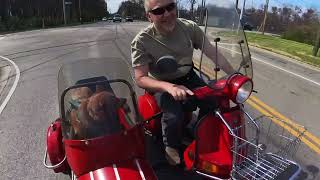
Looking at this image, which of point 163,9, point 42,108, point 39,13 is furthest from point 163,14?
point 39,13

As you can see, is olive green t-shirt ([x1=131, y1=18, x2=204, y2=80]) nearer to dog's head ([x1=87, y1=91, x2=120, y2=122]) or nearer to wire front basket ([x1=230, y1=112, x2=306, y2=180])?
dog's head ([x1=87, y1=91, x2=120, y2=122])

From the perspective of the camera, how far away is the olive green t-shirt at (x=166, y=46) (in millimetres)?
4391

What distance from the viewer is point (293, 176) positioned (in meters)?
3.66

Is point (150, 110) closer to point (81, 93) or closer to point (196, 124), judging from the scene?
point (196, 124)

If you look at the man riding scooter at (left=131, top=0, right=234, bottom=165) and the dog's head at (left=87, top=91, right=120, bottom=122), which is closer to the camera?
the dog's head at (left=87, top=91, right=120, bottom=122)

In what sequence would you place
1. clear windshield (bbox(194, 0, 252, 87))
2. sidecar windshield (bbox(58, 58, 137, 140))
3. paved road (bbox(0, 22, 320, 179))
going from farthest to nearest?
paved road (bbox(0, 22, 320, 179)), clear windshield (bbox(194, 0, 252, 87)), sidecar windshield (bbox(58, 58, 137, 140))

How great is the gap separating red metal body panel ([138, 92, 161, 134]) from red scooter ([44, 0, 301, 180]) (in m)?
0.68

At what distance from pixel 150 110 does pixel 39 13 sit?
8380 cm

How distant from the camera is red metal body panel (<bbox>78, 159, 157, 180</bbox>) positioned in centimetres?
354

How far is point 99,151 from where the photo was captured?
3.74 metres

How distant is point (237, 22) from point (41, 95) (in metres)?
6.23

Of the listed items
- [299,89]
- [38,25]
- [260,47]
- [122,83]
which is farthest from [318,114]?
[38,25]

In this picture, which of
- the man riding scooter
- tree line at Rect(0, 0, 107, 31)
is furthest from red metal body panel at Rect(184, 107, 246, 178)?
tree line at Rect(0, 0, 107, 31)

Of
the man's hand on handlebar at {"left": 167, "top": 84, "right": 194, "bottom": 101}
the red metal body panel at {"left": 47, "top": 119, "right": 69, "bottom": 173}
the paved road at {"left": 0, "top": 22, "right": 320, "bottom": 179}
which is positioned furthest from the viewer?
the paved road at {"left": 0, "top": 22, "right": 320, "bottom": 179}
